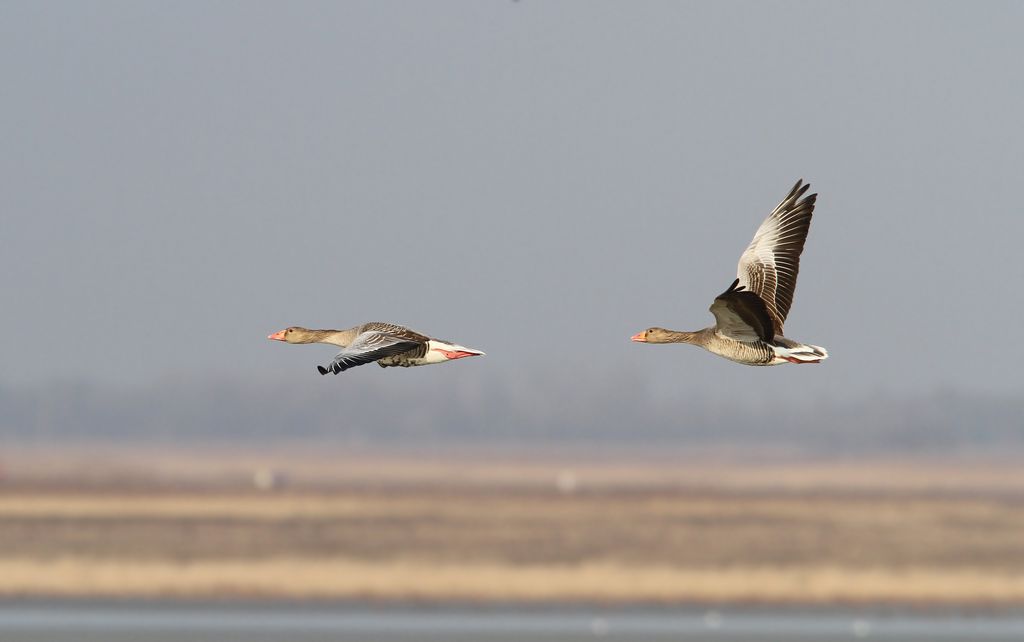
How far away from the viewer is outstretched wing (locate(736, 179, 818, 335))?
47.9 feet

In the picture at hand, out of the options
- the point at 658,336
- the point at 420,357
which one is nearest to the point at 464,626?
the point at 658,336

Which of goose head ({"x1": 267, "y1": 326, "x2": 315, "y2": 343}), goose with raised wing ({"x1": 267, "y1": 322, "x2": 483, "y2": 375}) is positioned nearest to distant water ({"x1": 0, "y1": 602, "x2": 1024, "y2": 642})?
goose head ({"x1": 267, "y1": 326, "x2": 315, "y2": 343})

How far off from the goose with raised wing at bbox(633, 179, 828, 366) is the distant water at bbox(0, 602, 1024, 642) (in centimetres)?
6378

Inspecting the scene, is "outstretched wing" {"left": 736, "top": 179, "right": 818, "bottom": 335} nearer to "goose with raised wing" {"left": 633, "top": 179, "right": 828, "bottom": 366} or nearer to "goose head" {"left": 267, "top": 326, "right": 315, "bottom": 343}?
"goose with raised wing" {"left": 633, "top": 179, "right": 828, "bottom": 366}

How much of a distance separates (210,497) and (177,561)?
26397 mm

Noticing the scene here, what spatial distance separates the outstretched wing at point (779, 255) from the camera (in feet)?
47.9

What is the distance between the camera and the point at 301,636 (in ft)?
264

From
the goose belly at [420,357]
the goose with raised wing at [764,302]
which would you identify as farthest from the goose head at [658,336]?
the goose belly at [420,357]

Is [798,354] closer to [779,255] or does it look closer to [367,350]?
[779,255]

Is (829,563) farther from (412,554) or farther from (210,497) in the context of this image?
(210,497)

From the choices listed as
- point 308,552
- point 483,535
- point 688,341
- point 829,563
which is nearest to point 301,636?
point 308,552

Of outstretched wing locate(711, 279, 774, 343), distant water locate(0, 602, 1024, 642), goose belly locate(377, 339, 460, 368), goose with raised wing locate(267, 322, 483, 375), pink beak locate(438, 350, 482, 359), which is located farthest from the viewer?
distant water locate(0, 602, 1024, 642)

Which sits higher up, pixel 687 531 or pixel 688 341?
pixel 688 341

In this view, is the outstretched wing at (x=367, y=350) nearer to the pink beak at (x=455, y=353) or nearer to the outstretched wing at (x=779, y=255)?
the pink beak at (x=455, y=353)
